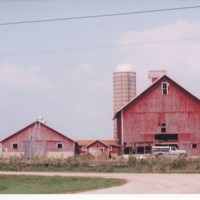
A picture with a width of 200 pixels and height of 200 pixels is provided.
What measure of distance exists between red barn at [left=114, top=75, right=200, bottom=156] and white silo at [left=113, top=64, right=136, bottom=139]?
1546 cm

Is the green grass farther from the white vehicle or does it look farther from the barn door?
the barn door

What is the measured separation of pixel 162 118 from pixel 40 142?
1498 cm

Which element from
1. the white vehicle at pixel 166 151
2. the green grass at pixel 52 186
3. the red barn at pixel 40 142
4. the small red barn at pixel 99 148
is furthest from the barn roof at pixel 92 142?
the green grass at pixel 52 186

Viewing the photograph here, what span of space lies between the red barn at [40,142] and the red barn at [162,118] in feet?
26.3

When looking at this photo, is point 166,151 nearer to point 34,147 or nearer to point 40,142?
point 40,142

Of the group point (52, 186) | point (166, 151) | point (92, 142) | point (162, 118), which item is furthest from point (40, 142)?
point (52, 186)

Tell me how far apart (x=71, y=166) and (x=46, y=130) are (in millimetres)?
23885

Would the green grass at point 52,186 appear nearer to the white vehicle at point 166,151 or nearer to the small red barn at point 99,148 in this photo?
the white vehicle at point 166,151

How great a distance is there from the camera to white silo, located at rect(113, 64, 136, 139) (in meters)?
64.7

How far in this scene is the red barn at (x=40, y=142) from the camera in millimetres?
53031

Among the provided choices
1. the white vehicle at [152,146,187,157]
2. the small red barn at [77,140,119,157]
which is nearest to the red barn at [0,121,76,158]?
the small red barn at [77,140,119,157]

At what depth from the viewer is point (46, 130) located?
175 feet
